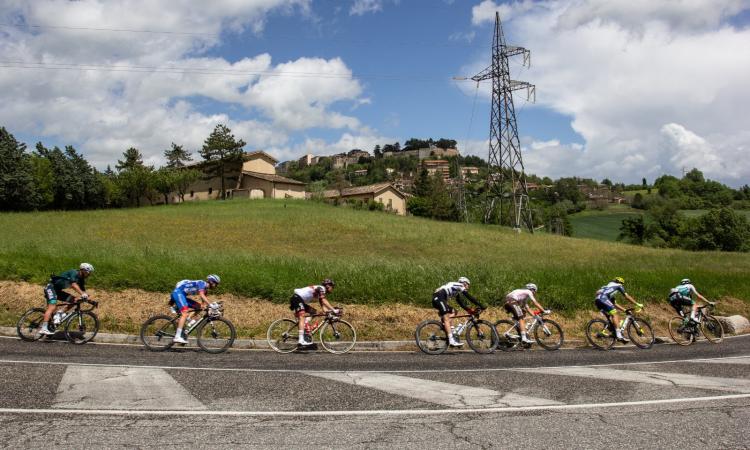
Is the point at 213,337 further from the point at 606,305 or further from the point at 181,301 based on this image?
the point at 606,305

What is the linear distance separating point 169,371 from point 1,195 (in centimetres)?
6635

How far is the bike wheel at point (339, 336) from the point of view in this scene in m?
12.2

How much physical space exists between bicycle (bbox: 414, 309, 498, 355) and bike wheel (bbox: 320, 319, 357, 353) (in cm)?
161

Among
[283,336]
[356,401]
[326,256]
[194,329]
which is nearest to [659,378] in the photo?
[356,401]

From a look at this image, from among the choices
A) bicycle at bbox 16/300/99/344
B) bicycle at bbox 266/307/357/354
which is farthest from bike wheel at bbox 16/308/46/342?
bicycle at bbox 266/307/357/354

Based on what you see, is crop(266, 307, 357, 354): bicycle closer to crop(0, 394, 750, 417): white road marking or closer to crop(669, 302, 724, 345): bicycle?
crop(0, 394, 750, 417): white road marking

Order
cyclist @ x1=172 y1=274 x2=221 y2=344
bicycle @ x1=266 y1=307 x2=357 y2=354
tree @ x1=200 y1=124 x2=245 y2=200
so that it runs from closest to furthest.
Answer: cyclist @ x1=172 y1=274 x2=221 y2=344 → bicycle @ x1=266 y1=307 x2=357 y2=354 → tree @ x1=200 y1=124 x2=245 y2=200

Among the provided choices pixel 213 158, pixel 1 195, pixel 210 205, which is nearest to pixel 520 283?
pixel 210 205

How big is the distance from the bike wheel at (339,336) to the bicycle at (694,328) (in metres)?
9.60

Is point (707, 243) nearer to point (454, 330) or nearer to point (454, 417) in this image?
point (454, 330)

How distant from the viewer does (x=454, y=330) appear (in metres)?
12.4

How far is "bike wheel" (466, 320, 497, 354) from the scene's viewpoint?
1249cm

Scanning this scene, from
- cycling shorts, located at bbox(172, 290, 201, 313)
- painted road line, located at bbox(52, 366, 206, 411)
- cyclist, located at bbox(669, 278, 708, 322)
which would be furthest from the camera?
cyclist, located at bbox(669, 278, 708, 322)

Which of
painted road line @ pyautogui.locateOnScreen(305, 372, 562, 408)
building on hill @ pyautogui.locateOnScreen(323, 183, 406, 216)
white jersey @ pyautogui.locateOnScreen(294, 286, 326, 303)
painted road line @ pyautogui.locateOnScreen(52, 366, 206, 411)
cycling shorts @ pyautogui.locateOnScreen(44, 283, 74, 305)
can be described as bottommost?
painted road line @ pyautogui.locateOnScreen(52, 366, 206, 411)
